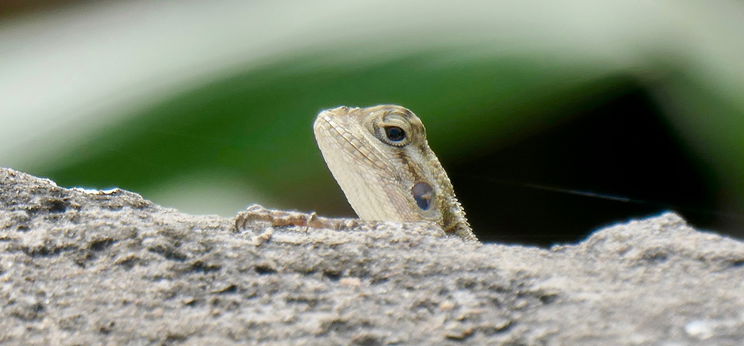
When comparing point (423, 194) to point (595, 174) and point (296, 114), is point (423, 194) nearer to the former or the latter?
point (296, 114)

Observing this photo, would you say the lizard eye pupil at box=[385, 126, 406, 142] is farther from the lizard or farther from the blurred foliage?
the blurred foliage

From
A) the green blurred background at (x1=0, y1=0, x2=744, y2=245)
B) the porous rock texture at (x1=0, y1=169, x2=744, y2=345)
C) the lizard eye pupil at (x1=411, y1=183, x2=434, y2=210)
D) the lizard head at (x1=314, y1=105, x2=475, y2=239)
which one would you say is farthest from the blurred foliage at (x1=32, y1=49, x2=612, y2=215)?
the porous rock texture at (x1=0, y1=169, x2=744, y2=345)

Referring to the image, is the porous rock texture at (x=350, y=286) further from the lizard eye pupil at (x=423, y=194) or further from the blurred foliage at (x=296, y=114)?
the blurred foliage at (x=296, y=114)

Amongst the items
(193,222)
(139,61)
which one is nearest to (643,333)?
(193,222)

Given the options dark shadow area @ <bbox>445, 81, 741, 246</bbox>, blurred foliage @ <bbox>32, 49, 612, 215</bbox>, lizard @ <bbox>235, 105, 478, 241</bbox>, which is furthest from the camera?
dark shadow area @ <bbox>445, 81, 741, 246</bbox>

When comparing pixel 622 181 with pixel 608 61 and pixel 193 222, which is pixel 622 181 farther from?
pixel 193 222

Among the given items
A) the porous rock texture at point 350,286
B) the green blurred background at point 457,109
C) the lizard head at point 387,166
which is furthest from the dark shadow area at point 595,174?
the porous rock texture at point 350,286

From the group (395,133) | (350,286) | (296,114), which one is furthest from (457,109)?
(350,286)
